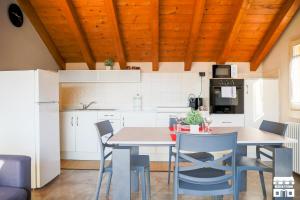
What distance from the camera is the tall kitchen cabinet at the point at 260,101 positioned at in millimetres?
4531

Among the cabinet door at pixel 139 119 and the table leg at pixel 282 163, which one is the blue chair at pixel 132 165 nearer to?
the table leg at pixel 282 163

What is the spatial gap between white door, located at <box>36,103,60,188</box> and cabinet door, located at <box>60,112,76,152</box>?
1037 millimetres

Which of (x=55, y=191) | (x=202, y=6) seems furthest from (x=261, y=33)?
(x=55, y=191)

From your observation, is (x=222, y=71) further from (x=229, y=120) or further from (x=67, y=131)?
(x=67, y=131)

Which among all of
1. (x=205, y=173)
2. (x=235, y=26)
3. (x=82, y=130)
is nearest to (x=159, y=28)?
(x=235, y=26)

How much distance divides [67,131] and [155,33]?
2.31 metres

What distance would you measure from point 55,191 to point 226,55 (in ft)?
11.9

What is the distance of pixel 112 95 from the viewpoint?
5379 millimetres

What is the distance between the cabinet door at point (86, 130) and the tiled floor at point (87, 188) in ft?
2.68

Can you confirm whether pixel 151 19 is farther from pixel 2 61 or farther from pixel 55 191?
pixel 55 191

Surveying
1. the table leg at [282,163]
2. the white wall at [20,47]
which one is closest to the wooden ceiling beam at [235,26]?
the table leg at [282,163]

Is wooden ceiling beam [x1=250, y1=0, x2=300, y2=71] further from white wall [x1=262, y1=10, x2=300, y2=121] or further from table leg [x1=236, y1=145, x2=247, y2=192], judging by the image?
table leg [x1=236, y1=145, x2=247, y2=192]

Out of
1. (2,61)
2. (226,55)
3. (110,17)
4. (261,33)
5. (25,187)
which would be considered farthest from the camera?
(226,55)

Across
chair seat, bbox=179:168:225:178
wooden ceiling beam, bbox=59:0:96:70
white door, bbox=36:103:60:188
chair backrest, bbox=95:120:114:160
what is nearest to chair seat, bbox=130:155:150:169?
chair backrest, bbox=95:120:114:160
